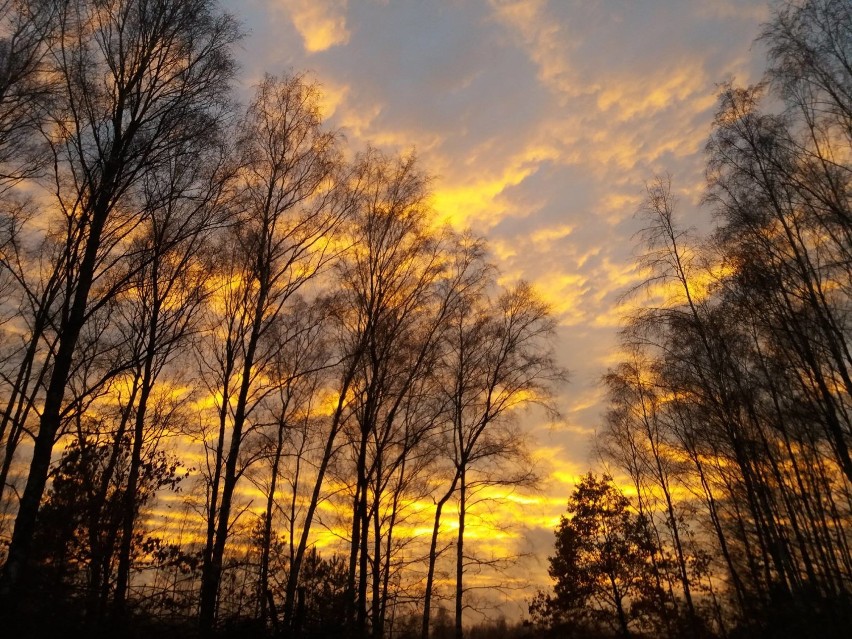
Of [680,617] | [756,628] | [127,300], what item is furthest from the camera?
[680,617]

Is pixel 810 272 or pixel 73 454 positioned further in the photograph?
pixel 810 272

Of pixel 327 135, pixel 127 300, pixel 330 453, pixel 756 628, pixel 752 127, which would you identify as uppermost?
pixel 327 135

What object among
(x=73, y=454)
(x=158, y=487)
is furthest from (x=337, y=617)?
(x=73, y=454)

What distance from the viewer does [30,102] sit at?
777cm

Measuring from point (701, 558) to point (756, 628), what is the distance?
132 inches

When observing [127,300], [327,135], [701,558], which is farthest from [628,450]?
[127,300]

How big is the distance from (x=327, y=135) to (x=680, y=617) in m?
22.8

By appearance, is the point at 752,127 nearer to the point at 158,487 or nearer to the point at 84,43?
the point at 84,43

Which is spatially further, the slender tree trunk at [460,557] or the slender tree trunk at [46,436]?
the slender tree trunk at [460,557]

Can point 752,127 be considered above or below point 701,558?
above

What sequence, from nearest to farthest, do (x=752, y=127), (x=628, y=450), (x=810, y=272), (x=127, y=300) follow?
(x=810, y=272) → (x=752, y=127) → (x=127, y=300) → (x=628, y=450)

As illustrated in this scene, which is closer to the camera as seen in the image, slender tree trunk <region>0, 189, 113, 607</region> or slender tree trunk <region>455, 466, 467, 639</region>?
slender tree trunk <region>0, 189, 113, 607</region>

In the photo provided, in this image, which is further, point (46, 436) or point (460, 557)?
point (460, 557)

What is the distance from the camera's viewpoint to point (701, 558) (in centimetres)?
2053
